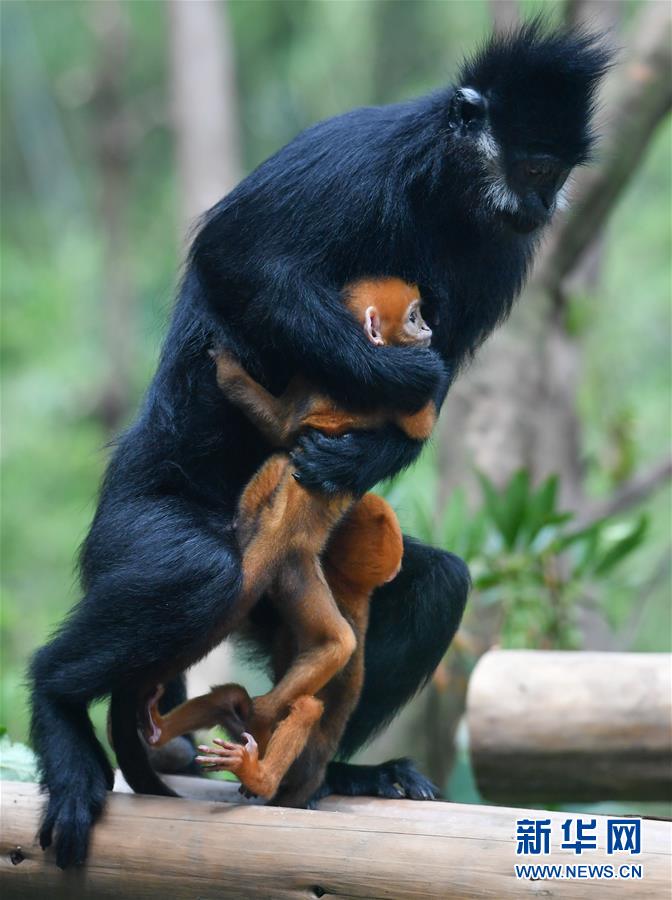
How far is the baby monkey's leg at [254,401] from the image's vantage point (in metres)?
2.63

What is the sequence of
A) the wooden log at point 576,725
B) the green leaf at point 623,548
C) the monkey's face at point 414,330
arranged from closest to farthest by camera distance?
the monkey's face at point 414,330
the wooden log at point 576,725
the green leaf at point 623,548

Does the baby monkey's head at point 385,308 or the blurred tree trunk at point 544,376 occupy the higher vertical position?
the baby monkey's head at point 385,308

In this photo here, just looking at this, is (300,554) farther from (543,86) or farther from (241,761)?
(543,86)

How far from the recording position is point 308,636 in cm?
255

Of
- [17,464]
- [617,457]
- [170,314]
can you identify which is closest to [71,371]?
[17,464]

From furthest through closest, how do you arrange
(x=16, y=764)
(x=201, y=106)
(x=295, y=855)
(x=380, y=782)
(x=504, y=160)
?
(x=201, y=106), (x=16, y=764), (x=380, y=782), (x=504, y=160), (x=295, y=855)

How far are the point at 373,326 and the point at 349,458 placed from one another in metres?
0.31

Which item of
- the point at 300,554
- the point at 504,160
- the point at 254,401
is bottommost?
the point at 300,554

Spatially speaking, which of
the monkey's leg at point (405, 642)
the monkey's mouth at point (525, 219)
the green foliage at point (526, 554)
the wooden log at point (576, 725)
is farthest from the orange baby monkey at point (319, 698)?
the green foliage at point (526, 554)

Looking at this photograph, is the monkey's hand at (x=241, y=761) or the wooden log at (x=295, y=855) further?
the monkey's hand at (x=241, y=761)

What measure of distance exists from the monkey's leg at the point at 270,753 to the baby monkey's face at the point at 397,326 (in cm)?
83

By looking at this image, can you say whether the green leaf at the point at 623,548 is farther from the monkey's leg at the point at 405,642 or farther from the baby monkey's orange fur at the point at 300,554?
the baby monkey's orange fur at the point at 300,554

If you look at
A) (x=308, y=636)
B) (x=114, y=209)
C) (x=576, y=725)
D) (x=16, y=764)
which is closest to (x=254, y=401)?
(x=308, y=636)

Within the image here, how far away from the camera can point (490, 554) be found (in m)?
5.24
